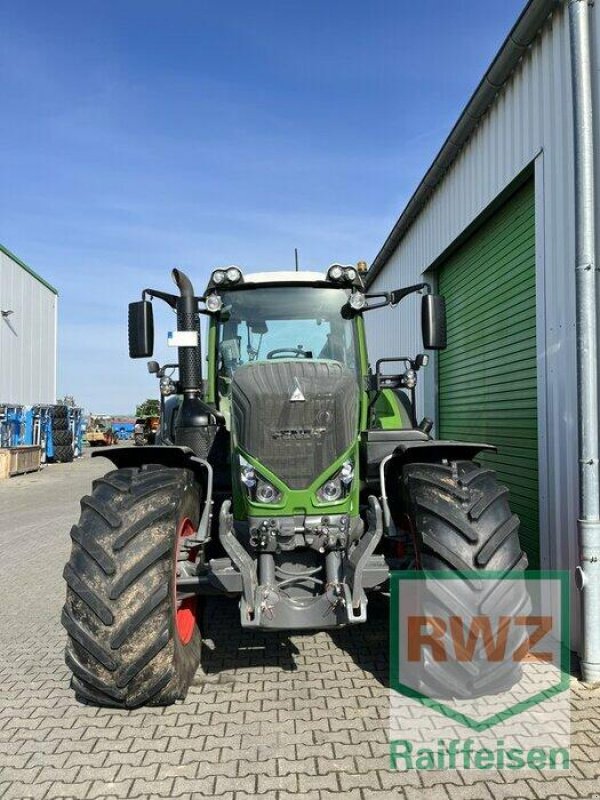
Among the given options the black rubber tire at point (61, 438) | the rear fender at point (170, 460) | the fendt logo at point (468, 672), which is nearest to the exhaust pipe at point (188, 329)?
the rear fender at point (170, 460)

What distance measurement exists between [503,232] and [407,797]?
519cm

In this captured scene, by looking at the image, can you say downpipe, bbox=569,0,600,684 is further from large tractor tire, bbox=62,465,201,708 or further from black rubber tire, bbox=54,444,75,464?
black rubber tire, bbox=54,444,75,464

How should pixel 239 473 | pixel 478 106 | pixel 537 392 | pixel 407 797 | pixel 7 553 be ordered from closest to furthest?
pixel 407 797, pixel 239 473, pixel 537 392, pixel 478 106, pixel 7 553

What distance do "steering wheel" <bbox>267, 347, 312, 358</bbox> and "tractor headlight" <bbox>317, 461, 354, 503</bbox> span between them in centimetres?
115

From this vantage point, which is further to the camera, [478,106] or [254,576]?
[478,106]

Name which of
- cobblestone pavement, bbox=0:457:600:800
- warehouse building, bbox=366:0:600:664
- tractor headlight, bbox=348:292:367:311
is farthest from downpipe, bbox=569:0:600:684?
tractor headlight, bbox=348:292:367:311

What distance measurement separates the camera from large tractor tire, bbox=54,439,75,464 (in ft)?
81.7

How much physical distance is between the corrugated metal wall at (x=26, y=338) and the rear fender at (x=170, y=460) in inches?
853

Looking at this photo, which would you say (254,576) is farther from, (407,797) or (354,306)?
(354,306)

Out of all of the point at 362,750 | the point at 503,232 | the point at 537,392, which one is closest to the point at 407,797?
the point at 362,750

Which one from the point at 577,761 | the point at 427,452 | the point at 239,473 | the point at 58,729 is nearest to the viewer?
the point at 577,761

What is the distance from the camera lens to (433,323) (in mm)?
4555

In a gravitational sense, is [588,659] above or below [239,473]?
below

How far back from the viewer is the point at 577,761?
298cm
